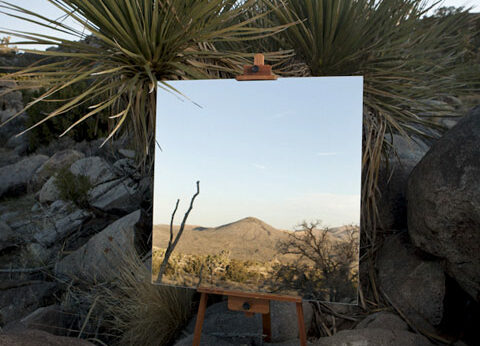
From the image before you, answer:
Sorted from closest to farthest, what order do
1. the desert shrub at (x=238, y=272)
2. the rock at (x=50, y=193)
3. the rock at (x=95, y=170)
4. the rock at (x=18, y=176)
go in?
the desert shrub at (x=238, y=272)
the rock at (x=95, y=170)
the rock at (x=50, y=193)
the rock at (x=18, y=176)

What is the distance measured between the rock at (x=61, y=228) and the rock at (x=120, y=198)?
6.7 inches

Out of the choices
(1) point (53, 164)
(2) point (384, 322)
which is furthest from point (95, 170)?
(2) point (384, 322)

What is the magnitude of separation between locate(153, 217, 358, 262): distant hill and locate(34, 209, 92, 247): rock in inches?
92.2

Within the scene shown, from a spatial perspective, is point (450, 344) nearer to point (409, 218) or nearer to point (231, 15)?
point (409, 218)

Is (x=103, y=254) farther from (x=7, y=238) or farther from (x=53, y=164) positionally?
(x=53, y=164)

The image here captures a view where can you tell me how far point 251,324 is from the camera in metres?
2.73

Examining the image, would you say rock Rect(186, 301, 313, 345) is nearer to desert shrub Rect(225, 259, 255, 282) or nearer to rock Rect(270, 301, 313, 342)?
rock Rect(270, 301, 313, 342)

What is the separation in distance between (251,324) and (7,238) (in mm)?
3023

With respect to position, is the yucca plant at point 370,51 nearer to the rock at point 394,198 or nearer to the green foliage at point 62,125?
the rock at point 394,198

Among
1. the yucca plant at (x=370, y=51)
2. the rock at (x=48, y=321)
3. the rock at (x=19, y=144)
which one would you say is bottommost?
the rock at (x=48, y=321)

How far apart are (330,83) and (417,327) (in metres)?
1.67

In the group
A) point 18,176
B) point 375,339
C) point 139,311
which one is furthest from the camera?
point 18,176

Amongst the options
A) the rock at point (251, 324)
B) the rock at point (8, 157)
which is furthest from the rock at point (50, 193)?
the rock at point (251, 324)

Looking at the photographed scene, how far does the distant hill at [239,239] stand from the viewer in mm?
2000
